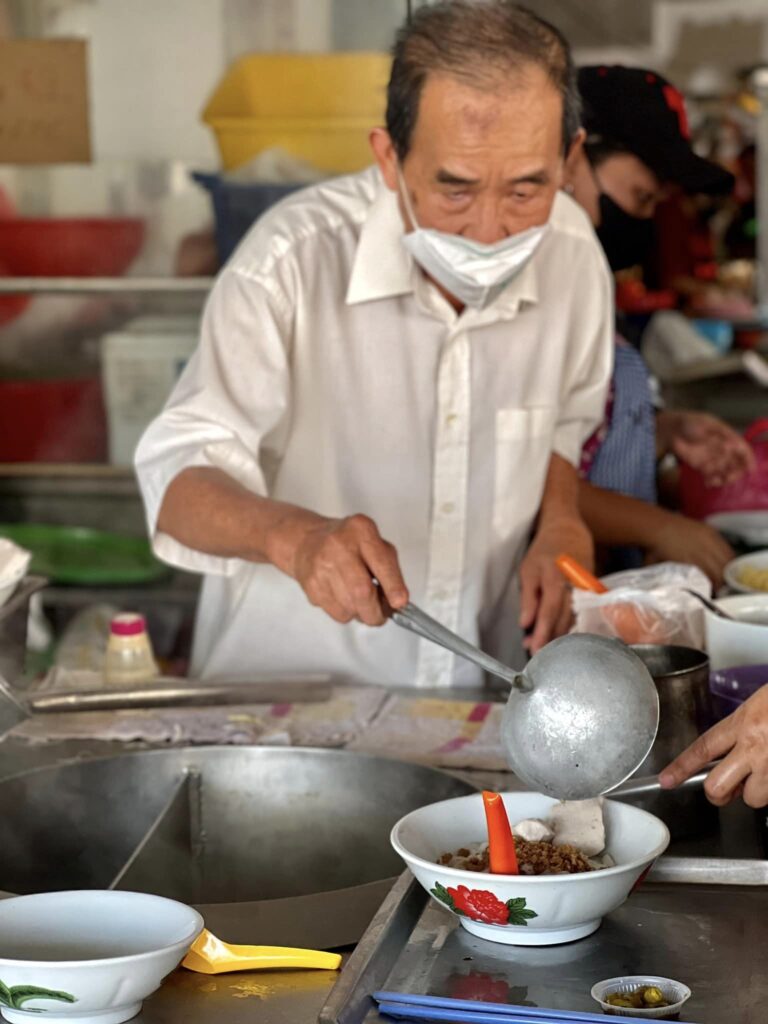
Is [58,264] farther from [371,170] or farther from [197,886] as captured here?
[197,886]

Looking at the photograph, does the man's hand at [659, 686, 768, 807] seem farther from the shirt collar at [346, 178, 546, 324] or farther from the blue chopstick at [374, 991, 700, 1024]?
the shirt collar at [346, 178, 546, 324]

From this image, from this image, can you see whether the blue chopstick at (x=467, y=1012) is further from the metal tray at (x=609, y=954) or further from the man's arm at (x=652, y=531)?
the man's arm at (x=652, y=531)

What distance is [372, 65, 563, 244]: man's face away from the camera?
1.93 metres

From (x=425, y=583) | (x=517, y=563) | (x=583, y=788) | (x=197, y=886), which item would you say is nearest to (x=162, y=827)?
(x=197, y=886)

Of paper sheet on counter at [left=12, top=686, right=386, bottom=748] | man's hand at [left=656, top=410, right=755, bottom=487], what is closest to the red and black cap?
man's hand at [left=656, top=410, right=755, bottom=487]

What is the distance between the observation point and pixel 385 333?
7.69ft

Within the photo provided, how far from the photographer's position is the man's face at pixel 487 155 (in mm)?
1933

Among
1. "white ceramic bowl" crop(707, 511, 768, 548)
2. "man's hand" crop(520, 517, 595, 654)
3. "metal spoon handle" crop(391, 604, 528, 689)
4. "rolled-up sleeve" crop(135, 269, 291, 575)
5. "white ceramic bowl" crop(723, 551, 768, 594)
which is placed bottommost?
"white ceramic bowl" crop(707, 511, 768, 548)

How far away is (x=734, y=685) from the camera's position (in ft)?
5.76

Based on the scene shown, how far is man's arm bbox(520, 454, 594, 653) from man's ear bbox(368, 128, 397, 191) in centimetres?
63

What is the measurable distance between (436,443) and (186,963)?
49.9 inches

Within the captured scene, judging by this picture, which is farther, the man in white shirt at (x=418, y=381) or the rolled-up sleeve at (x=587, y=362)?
the rolled-up sleeve at (x=587, y=362)

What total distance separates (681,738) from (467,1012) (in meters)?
0.53

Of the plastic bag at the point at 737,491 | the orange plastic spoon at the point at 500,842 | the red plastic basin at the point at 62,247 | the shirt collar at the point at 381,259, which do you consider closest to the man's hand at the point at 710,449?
the plastic bag at the point at 737,491
